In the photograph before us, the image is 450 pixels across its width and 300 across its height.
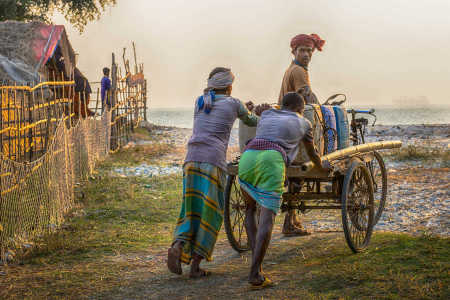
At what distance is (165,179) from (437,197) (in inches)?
219

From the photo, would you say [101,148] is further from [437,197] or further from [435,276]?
[435,276]

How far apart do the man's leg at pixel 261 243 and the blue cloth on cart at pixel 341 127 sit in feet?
5.67

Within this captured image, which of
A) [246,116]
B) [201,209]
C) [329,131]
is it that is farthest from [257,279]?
[329,131]

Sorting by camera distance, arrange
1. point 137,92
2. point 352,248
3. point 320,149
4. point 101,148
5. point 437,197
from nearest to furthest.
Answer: point 352,248
point 320,149
point 437,197
point 101,148
point 137,92

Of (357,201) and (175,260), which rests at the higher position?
(357,201)

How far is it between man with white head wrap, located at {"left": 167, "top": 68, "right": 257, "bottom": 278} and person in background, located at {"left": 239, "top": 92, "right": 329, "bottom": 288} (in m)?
0.37

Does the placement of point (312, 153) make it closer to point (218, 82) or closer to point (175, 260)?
point (218, 82)

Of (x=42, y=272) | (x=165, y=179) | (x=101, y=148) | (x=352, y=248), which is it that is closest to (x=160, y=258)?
(x=42, y=272)

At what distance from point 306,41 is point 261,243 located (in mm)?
2943

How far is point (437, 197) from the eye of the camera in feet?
28.9

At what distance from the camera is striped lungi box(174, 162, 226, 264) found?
4836mm

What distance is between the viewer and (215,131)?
16.1 feet

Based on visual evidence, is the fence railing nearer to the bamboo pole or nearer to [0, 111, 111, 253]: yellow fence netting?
[0, 111, 111, 253]: yellow fence netting

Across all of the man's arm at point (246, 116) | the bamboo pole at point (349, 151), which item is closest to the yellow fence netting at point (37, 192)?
the man's arm at point (246, 116)
